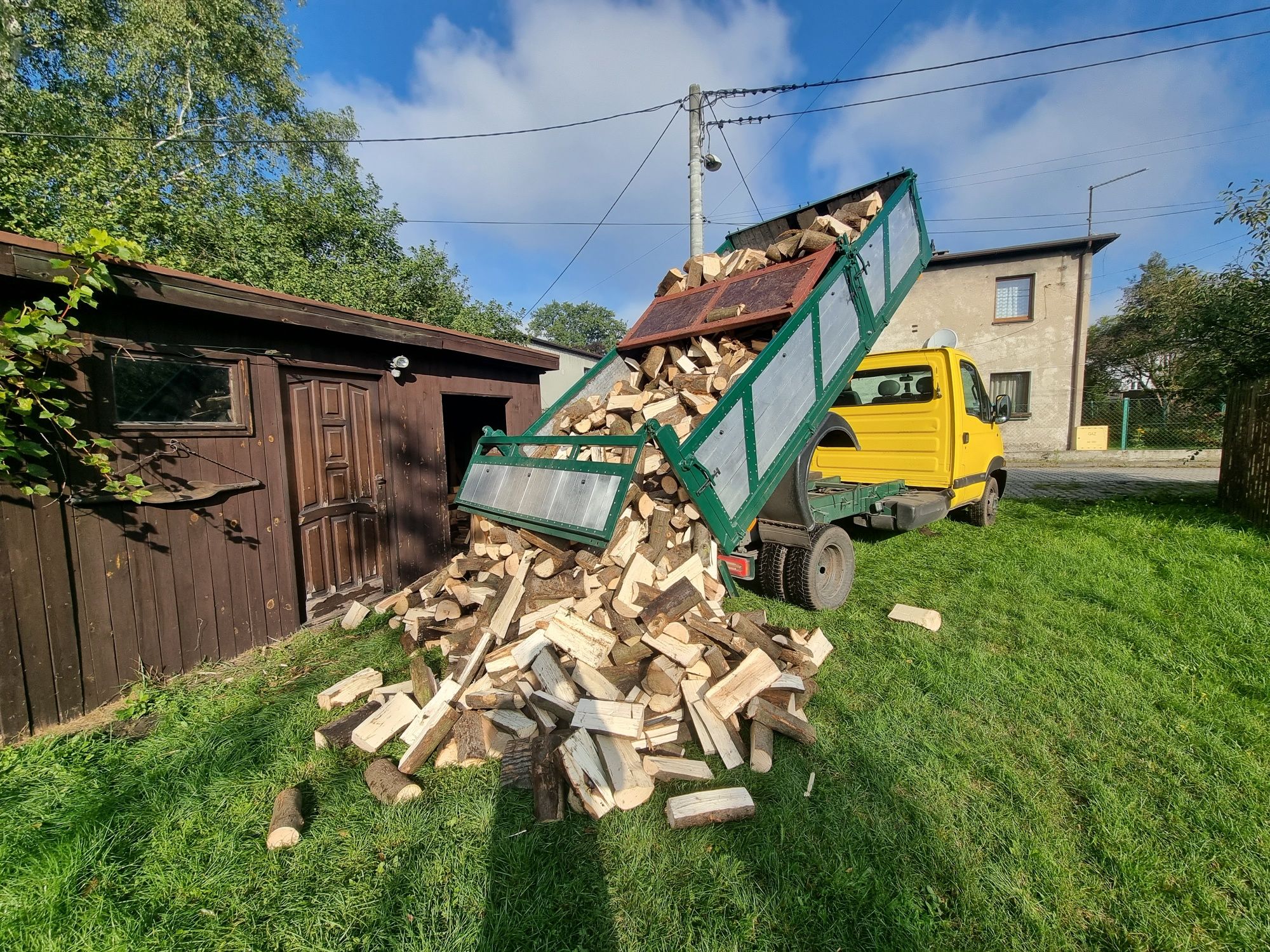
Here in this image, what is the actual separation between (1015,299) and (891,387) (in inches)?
587

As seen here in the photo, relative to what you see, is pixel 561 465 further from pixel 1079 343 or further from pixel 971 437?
pixel 1079 343

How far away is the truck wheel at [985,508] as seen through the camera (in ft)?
21.1

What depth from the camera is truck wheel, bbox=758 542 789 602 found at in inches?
152

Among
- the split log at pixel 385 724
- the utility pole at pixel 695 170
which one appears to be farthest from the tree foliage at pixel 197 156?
the split log at pixel 385 724

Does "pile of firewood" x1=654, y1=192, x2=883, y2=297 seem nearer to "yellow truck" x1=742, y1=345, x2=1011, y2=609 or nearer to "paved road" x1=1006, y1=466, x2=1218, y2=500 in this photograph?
"yellow truck" x1=742, y1=345, x2=1011, y2=609

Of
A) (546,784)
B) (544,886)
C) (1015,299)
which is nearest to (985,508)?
(546,784)

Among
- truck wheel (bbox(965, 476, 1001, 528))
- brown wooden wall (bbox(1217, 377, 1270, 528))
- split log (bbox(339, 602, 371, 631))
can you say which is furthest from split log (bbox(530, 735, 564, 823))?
brown wooden wall (bbox(1217, 377, 1270, 528))

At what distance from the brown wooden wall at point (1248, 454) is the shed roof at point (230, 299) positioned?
30.2ft

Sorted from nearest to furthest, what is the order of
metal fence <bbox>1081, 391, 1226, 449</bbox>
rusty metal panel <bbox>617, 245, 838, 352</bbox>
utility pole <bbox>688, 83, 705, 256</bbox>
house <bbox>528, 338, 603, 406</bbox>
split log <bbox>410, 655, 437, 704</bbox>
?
split log <bbox>410, 655, 437, 704</bbox> → rusty metal panel <bbox>617, 245, 838, 352</bbox> → utility pole <bbox>688, 83, 705, 256</bbox> → metal fence <bbox>1081, 391, 1226, 449</bbox> → house <bbox>528, 338, 603, 406</bbox>

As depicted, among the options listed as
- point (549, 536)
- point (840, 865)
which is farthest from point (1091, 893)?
point (549, 536)

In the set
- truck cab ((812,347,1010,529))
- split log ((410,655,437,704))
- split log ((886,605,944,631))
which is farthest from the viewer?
truck cab ((812,347,1010,529))

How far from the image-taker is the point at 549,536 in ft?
10.7

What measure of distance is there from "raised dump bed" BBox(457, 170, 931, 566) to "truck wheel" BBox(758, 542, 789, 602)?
0.89 feet

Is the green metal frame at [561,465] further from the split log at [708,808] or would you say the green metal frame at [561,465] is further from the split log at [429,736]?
the split log at [708,808]
